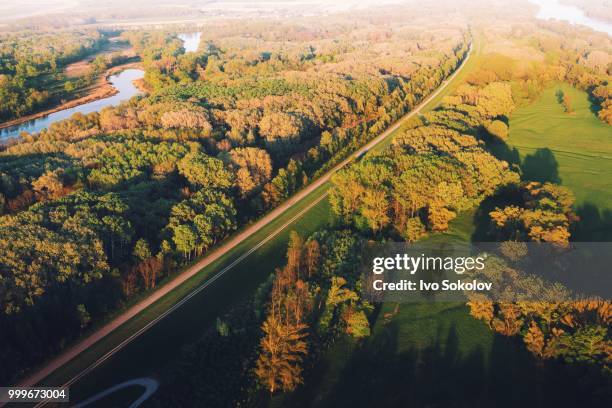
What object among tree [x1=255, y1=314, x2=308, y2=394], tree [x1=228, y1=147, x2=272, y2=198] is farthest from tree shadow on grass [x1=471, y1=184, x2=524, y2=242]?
tree [x1=228, y1=147, x2=272, y2=198]

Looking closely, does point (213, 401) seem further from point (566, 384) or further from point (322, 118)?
Answer: point (322, 118)

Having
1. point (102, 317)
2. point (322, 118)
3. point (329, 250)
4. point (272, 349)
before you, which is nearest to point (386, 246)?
point (329, 250)

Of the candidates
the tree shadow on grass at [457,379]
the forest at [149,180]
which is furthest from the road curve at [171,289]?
the tree shadow on grass at [457,379]

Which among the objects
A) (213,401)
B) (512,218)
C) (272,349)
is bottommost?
(213,401)

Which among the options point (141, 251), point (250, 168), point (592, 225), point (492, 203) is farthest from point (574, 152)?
point (141, 251)

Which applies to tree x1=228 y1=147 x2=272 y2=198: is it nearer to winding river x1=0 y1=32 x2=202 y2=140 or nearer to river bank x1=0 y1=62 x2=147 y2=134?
winding river x1=0 y1=32 x2=202 y2=140
